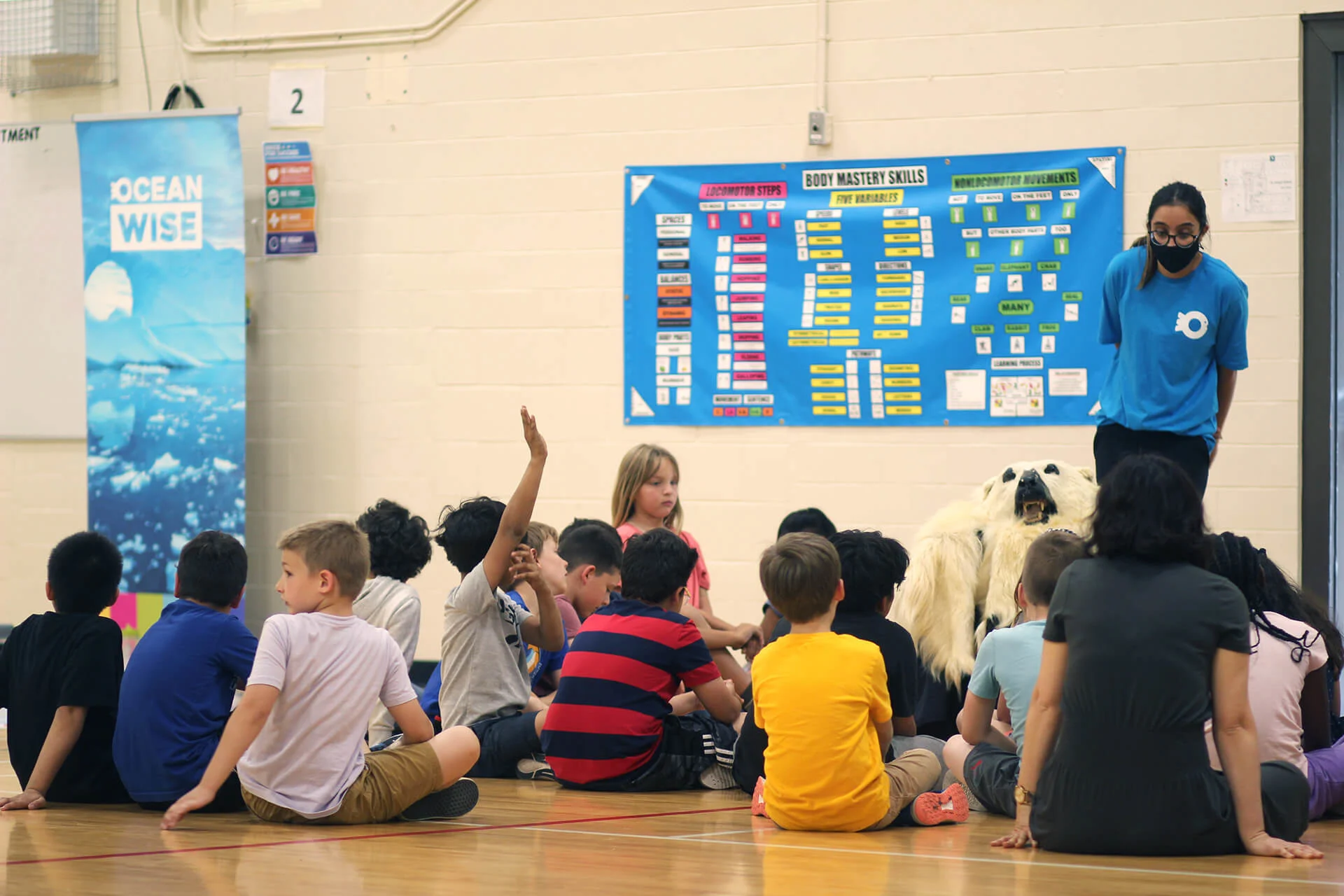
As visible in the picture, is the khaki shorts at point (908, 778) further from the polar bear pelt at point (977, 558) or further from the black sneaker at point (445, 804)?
the black sneaker at point (445, 804)

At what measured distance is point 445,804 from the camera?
3348mm

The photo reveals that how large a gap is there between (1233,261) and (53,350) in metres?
4.98

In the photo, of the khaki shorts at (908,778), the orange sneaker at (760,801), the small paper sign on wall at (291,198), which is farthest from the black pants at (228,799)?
the small paper sign on wall at (291,198)

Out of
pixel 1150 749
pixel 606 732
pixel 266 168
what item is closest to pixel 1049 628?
pixel 1150 749

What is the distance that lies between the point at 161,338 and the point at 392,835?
12.2ft

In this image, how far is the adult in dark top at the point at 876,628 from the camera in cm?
358

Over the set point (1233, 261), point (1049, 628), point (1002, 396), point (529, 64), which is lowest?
point (1049, 628)

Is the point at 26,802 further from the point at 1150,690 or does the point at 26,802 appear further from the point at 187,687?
the point at 1150,690

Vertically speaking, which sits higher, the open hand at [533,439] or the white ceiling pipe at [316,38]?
the white ceiling pipe at [316,38]

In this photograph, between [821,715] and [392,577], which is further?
[392,577]

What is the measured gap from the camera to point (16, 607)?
6.54 metres

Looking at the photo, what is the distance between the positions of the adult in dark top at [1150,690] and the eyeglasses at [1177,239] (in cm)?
123

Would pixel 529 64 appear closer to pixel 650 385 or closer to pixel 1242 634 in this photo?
pixel 650 385

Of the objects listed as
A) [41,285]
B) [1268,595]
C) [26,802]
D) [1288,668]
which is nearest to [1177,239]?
[1268,595]
